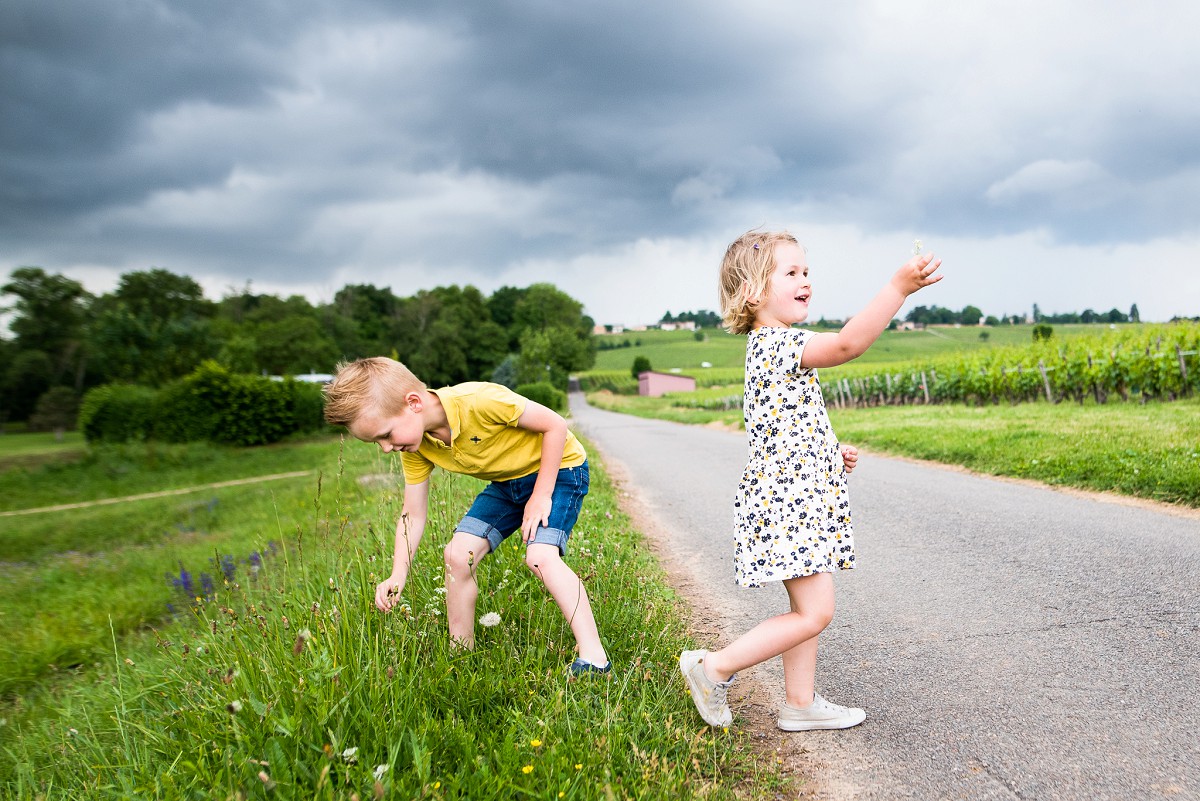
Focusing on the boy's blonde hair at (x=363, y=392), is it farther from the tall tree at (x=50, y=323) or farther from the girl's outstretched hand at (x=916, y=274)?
the tall tree at (x=50, y=323)

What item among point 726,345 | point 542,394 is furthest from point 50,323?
point 726,345

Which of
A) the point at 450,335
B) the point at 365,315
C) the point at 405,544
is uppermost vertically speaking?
the point at 365,315

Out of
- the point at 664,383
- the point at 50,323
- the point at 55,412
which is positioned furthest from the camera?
the point at 664,383

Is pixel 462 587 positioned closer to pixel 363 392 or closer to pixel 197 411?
pixel 363 392

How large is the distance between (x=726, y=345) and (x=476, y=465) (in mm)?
104487

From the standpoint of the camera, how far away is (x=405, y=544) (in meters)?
3.01

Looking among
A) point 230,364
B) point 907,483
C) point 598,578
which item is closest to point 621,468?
point 907,483

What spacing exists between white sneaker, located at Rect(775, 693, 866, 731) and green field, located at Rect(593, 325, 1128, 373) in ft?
130

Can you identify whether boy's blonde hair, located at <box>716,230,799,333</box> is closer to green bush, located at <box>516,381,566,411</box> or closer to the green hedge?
green bush, located at <box>516,381,566,411</box>

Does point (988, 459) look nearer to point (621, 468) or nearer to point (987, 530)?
point (987, 530)

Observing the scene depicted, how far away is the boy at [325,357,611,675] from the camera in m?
2.78

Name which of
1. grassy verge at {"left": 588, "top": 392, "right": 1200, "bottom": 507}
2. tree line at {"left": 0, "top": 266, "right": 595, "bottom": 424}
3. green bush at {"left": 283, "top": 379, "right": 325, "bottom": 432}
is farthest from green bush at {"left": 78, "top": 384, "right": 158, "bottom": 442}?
grassy verge at {"left": 588, "top": 392, "right": 1200, "bottom": 507}

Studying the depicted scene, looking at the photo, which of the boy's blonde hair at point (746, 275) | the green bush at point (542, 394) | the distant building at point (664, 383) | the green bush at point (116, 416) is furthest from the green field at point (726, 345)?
the boy's blonde hair at point (746, 275)

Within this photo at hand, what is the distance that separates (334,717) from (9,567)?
47.8 ft
